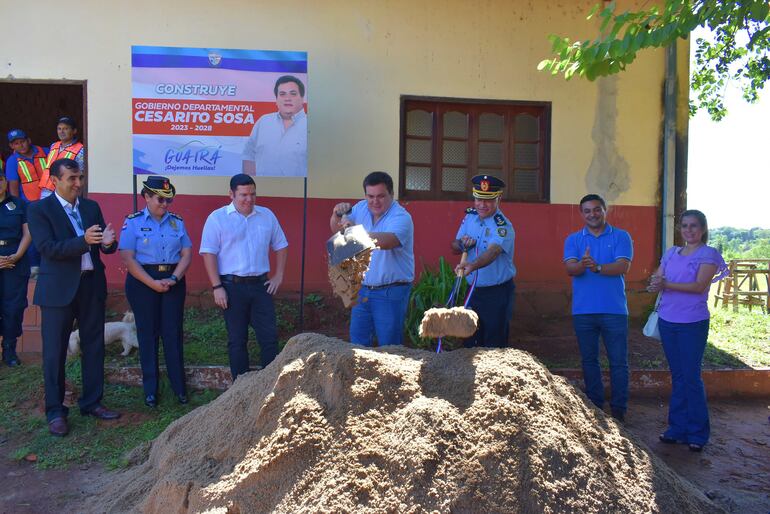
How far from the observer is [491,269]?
5082 mm

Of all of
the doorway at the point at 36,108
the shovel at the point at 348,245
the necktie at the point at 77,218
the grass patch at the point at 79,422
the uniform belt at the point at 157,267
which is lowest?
the grass patch at the point at 79,422

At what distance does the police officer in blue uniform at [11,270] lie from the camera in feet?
19.1

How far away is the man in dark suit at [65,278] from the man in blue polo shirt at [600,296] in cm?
361

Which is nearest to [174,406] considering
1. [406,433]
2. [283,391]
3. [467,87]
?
[283,391]

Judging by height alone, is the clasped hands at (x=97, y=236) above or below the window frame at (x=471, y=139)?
below

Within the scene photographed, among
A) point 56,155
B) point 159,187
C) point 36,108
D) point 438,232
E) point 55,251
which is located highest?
point 36,108

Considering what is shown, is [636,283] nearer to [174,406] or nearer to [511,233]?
[511,233]

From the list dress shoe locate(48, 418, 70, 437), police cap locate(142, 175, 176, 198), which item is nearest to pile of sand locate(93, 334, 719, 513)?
dress shoe locate(48, 418, 70, 437)

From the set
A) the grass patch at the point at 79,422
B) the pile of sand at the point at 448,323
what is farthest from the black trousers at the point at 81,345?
the pile of sand at the point at 448,323

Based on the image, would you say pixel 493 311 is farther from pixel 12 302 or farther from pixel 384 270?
pixel 12 302

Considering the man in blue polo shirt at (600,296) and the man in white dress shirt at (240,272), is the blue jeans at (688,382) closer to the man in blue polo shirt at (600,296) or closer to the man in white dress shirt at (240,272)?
the man in blue polo shirt at (600,296)

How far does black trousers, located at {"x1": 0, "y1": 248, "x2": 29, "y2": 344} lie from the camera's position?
19.2ft

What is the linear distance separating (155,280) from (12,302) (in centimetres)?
183

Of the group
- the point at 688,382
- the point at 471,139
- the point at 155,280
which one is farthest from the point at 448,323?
the point at 471,139
